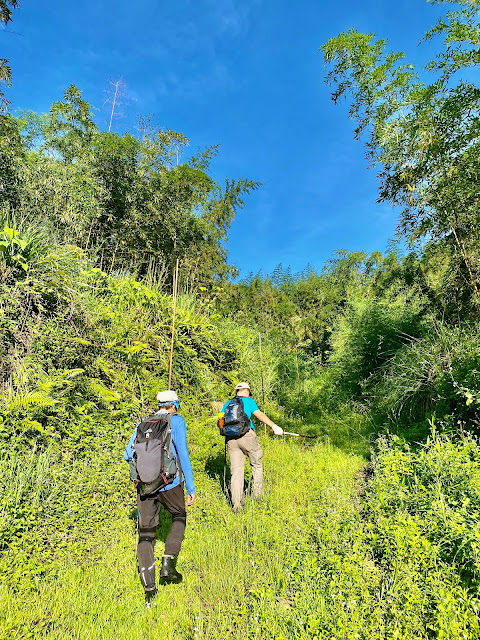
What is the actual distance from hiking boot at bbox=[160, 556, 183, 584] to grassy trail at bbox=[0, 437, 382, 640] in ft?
0.26

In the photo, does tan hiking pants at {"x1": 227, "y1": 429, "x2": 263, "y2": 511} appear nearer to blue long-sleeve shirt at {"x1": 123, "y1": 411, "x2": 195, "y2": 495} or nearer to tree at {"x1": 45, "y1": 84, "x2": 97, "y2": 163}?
blue long-sleeve shirt at {"x1": 123, "y1": 411, "x2": 195, "y2": 495}

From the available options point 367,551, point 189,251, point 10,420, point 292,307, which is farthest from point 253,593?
point 292,307

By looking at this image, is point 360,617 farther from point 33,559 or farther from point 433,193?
point 433,193

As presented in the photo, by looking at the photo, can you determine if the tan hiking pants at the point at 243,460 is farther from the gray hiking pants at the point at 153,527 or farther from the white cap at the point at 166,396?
the white cap at the point at 166,396

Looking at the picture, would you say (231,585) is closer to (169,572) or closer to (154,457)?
(169,572)

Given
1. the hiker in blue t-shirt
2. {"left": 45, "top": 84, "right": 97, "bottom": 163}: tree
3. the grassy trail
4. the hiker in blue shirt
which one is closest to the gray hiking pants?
the hiker in blue shirt

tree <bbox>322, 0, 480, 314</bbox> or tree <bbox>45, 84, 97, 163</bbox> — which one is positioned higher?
tree <bbox>45, 84, 97, 163</bbox>

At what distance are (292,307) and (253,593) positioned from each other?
16.0 meters

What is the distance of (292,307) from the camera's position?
59.4 ft

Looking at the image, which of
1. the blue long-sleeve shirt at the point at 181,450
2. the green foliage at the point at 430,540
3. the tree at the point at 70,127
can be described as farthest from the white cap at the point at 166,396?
the tree at the point at 70,127

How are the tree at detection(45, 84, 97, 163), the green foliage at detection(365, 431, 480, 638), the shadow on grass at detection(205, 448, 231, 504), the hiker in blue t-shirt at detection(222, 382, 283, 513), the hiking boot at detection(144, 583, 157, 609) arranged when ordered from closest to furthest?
the green foliage at detection(365, 431, 480, 638) → the hiking boot at detection(144, 583, 157, 609) → the hiker in blue t-shirt at detection(222, 382, 283, 513) → the shadow on grass at detection(205, 448, 231, 504) → the tree at detection(45, 84, 97, 163)

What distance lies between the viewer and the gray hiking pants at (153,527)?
263 centimetres

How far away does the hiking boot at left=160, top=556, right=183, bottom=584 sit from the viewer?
8.87ft

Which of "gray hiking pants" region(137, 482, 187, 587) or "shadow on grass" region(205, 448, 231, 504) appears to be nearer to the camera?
"gray hiking pants" region(137, 482, 187, 587)
